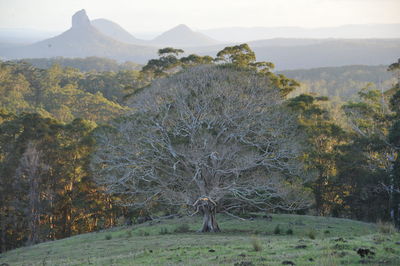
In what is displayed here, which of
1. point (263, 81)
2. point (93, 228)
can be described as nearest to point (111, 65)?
point (93, 228)

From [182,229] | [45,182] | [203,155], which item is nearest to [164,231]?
[182,229]

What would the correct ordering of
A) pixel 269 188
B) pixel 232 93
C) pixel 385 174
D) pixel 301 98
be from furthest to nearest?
pixel 301 98, pixel 385 174, pixel 232 93, pixel 269 188

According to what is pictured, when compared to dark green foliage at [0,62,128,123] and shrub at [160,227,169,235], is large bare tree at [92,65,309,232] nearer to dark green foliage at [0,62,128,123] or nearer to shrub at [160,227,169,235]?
shrub at [160,227,169,235]

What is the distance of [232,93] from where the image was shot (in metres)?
22.6

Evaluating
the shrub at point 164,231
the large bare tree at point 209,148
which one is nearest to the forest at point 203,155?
the large bare tree at point 209,148

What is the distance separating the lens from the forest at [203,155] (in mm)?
20734

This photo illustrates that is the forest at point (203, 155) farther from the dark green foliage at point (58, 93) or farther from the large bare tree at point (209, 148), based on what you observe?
the dark green foliage at point (58, 93)

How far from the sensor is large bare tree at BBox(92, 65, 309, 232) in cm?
1995

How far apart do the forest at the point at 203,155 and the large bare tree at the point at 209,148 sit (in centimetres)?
8

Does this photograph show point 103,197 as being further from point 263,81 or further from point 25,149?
point 263,81

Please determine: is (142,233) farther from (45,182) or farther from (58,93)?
(58,93)

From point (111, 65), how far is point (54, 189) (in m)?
148

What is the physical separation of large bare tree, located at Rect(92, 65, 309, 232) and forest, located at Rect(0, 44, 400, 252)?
0.28ft

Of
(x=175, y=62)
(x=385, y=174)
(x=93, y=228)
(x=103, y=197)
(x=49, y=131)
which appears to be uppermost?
(x=175, y=62)
